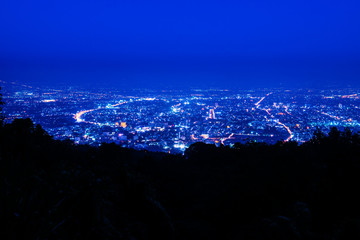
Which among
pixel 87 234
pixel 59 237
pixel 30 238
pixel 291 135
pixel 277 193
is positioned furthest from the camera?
pixel 291 135

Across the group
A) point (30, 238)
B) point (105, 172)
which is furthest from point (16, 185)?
point (105, 172)

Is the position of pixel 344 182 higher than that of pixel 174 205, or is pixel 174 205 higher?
pixel 344 182

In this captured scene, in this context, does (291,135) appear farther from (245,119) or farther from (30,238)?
(30,238)

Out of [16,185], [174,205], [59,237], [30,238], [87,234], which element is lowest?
→ [174,205]

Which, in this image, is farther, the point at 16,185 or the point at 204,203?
the point at 204,203

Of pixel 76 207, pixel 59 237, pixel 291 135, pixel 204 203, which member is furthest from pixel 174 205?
pixel 291 135

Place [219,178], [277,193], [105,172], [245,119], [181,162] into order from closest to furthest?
[277,193] < [105,172] < [219,178] < [181,162] < [245,119]

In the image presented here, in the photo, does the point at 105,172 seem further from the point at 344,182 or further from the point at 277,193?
the point at 344,182
